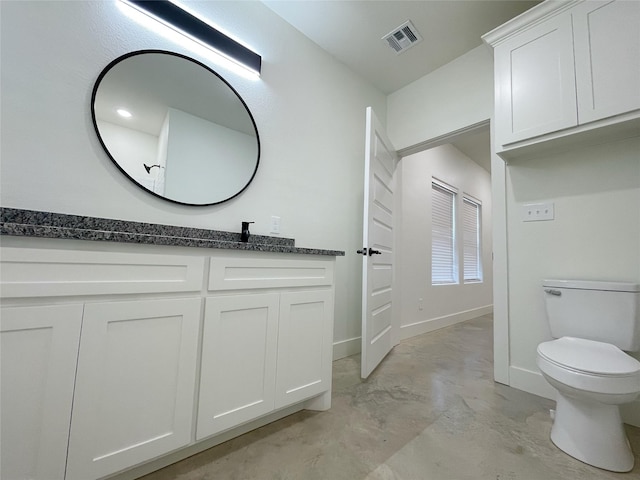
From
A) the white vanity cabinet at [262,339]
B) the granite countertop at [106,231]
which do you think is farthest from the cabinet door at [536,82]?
the white vanity cabinet at [262,339]

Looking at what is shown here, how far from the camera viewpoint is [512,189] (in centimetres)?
193

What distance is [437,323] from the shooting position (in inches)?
135

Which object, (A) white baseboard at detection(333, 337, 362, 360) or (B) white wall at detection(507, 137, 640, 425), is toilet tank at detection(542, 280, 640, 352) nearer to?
(B) white wall at detection(507, 137, 640, 425)

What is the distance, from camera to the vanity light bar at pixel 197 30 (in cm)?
142

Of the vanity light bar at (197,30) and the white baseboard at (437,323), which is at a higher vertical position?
the vanity light bar at (197,30)

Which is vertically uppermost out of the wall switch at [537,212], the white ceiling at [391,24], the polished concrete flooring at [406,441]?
the white ceiling at [391,24]

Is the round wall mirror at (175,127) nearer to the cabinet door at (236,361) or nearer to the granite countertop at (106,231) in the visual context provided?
the granite countertop at (106,231)

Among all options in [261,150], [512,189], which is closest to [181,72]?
[261,150]

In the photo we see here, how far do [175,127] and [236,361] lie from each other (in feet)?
4.39

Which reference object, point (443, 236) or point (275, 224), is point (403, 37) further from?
point (443, 236)

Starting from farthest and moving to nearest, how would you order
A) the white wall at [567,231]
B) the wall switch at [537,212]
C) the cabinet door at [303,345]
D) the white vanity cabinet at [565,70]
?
the wall switch at [537,212] < the white wall at [567,231] < the white vanity cabinet at [565,70] < the cabinet door at [303,345]

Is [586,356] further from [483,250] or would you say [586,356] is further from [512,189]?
[483,250]

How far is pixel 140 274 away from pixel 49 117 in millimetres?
929

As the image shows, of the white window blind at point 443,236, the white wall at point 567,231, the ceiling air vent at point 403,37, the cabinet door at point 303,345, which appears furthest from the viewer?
the white window blind at point 443,236
